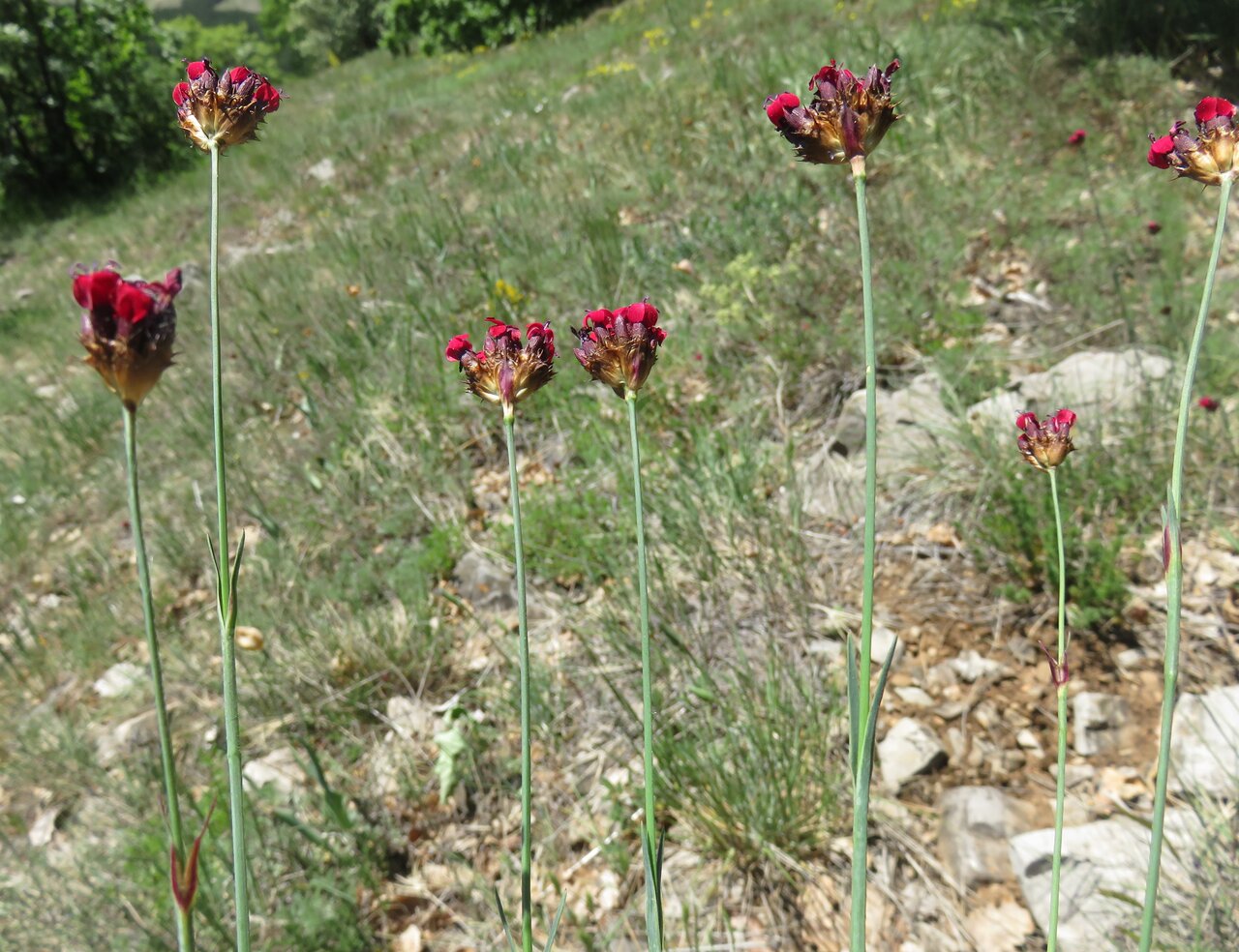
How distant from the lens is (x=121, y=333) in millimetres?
689

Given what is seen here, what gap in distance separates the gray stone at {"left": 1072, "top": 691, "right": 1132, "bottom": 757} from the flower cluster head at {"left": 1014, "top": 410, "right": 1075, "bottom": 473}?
1266 mm

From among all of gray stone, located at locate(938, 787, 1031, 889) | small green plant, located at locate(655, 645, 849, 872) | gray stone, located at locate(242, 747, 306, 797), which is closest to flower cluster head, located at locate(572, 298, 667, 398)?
small green plant, located at locate(655, 645, 849, 872)

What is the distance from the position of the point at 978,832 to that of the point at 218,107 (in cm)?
201

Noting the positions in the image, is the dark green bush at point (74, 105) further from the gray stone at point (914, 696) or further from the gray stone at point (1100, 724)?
the gray stone at point (1100, 724)

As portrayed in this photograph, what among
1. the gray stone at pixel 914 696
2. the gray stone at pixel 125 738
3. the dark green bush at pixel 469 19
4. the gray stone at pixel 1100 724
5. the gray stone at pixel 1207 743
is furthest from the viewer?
the dark green bush at pixel 469 19

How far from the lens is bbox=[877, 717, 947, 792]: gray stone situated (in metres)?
2.01

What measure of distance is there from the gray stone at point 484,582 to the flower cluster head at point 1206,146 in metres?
2.30

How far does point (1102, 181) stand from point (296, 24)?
134 feet

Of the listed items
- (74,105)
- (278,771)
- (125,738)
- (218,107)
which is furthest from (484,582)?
(74,105)

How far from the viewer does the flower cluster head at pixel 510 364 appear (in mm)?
933

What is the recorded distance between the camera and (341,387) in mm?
3975

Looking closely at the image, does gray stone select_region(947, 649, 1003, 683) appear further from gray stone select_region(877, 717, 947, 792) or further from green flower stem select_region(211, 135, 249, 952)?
green flower stem select_region(211, 135, 249, 952)

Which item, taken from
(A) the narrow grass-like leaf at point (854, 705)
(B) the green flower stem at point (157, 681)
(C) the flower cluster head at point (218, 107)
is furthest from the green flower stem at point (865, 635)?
(C) the flower cluster head at point (218, 107)

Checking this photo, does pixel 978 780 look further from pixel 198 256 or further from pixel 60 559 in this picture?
pixel 198 256
